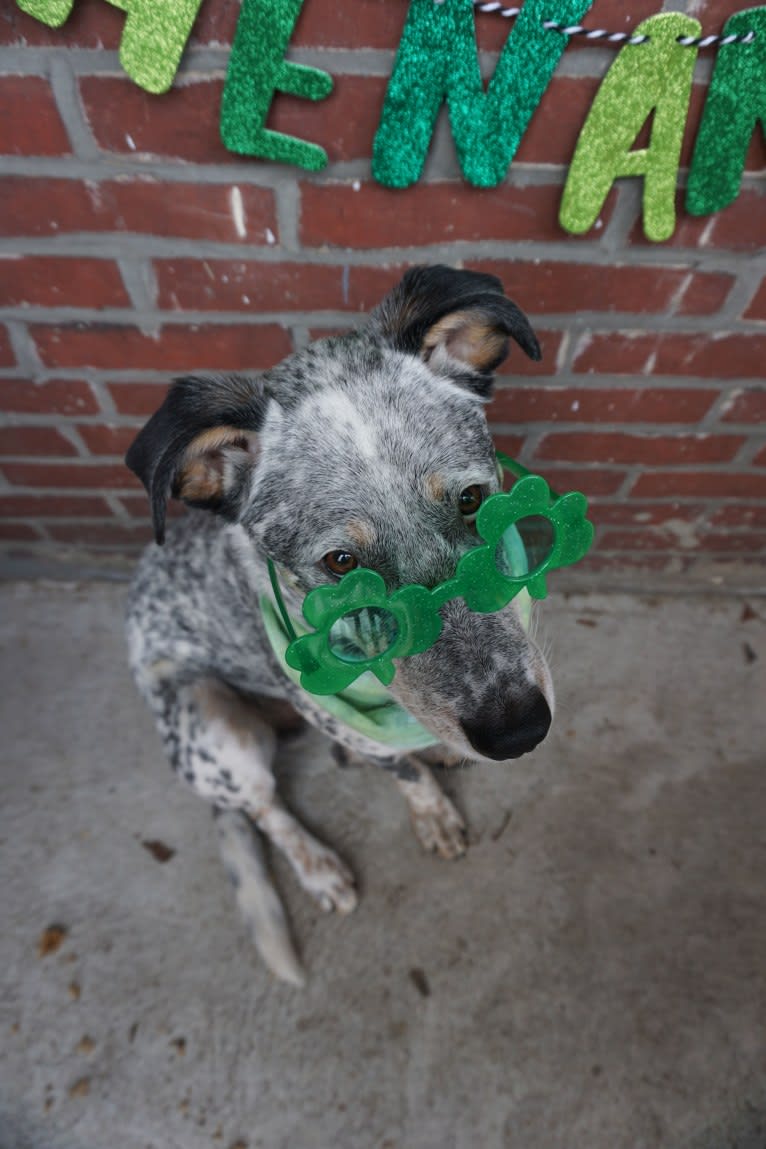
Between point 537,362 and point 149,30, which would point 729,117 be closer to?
point 537,362

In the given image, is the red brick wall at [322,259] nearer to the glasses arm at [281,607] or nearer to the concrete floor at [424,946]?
the glasses arm at [281,607]

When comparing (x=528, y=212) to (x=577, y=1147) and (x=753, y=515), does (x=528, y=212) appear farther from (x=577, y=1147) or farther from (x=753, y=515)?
(x=577, y=1147)

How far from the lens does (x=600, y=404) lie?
1.94 m

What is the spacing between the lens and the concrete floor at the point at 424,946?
172cm

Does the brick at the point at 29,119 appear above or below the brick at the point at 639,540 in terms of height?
above

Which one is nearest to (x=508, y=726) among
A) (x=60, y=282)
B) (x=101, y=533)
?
(x=60, y=282)

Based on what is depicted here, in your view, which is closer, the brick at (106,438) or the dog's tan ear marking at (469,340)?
the dog's tan ear marking at (469,340)

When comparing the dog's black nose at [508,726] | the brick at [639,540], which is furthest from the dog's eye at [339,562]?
the brick at [639,540]

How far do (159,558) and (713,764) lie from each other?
1.88 meters

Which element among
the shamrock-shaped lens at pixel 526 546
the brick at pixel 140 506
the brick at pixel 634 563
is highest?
the shamrock-shaped lens at pixel 526 546

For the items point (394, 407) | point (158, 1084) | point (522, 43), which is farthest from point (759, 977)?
point (522, 43)

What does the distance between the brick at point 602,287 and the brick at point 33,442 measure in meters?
1.39

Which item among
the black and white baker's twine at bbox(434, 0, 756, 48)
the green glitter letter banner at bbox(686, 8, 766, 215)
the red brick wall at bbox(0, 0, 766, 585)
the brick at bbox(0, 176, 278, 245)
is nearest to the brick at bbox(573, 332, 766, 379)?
the red brick wall at bbox(0, 0, 766, 585)

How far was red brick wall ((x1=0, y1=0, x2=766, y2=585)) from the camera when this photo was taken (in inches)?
51.5
